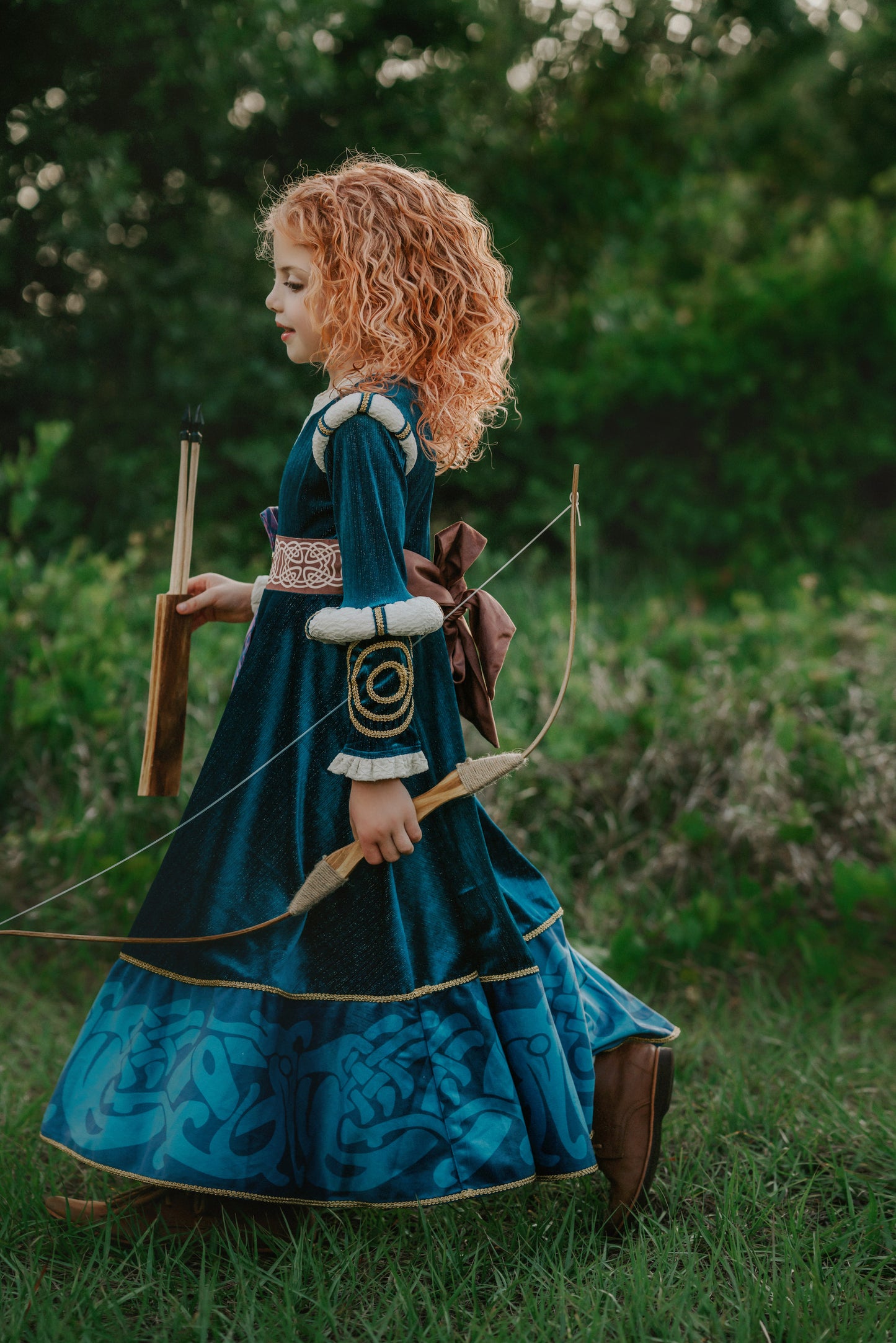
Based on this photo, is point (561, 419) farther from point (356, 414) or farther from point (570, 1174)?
point (570, 1174)

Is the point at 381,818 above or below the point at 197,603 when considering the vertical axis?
below

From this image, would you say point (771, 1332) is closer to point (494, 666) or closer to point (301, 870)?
point (301, 870)

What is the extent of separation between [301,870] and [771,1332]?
3.11ft

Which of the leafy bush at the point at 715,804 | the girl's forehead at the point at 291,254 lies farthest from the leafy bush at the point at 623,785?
the girl's forehead at the point at 291,254

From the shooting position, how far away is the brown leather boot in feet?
6.00

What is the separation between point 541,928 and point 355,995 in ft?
1.09

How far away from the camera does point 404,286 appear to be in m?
1.69

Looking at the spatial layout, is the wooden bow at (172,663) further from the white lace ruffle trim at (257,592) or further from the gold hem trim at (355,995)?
the gold hem trim at (355,995)

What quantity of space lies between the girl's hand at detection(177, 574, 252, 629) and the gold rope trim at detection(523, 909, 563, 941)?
2.38 feet

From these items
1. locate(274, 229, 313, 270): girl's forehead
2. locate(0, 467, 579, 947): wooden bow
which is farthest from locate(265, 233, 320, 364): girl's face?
locate(0, 467, 579, 947): wooden bow

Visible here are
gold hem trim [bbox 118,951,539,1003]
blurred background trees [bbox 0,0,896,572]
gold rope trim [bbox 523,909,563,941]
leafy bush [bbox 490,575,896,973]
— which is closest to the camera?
gold hem trim [bbox 118,951,539,1003]

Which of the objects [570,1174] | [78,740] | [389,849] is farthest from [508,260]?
[570,1174]

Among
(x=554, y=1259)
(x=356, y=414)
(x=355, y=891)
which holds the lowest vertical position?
(x=554, y=1259)

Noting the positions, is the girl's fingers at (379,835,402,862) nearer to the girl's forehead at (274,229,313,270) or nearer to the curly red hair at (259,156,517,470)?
the curly red hair at (259,156,517,470)
